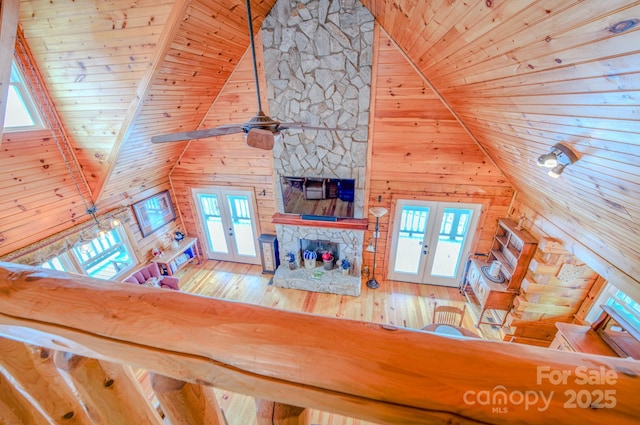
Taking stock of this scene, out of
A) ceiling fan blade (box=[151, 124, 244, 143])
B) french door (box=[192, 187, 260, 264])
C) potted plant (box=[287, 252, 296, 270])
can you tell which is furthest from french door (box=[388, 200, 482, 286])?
ceiling fan blade (box=[151, 124, 244, 143])

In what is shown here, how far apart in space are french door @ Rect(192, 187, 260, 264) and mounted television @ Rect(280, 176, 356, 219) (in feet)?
3.12

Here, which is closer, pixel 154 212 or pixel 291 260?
pixel 291 260

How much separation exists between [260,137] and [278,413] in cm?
171

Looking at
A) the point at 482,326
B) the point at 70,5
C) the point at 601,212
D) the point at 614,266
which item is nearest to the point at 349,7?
the point at 70,5

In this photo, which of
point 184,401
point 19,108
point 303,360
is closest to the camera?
point 303,360

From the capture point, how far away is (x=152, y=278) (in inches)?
170

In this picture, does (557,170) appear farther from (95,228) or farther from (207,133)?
(95,228)

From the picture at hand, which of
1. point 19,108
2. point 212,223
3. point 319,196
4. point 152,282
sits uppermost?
point 19,108

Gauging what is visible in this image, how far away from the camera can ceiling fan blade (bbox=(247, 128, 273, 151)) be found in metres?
1.86

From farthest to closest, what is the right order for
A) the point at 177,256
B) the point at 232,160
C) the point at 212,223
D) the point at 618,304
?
the point at 212,223, the point at 177,256, the point at 232,160, the point at 618,304

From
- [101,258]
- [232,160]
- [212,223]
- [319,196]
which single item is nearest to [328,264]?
[319,196]

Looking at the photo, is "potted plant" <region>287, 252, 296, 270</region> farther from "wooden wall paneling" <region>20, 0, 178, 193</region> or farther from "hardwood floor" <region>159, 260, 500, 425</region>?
"wooden wall paneling" <region>20, 0, 178, 193</region>

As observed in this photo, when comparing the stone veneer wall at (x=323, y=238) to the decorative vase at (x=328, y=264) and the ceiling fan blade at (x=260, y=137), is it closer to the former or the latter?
the decorative vase at (x=328, y=264)

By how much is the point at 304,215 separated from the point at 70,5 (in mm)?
3480
